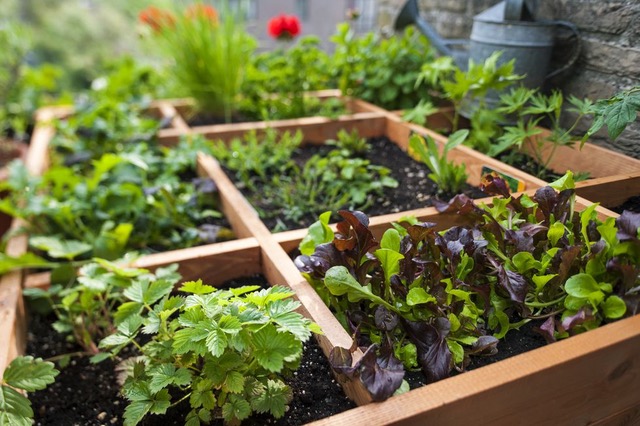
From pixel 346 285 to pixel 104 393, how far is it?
1.99ft

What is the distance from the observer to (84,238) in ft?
5.02

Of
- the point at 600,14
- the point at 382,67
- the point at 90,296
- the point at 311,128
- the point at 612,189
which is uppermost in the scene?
the point at 600,14

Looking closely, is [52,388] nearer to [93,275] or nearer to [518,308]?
[93,275]

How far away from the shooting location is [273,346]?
74 cm

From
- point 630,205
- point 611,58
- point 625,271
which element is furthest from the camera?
point 611,58

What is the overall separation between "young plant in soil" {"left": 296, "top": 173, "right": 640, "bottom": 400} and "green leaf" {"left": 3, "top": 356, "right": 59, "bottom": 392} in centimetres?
49

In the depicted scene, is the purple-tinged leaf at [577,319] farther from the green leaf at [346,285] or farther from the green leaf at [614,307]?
the green leaf at [346,285]

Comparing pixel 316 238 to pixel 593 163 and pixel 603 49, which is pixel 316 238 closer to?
pixel 593 163

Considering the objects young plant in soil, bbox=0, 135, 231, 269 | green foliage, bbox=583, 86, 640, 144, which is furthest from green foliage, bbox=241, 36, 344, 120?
green foliage, bbox=583, 86, 640, 144

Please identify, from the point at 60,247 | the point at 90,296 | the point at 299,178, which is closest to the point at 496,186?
the point at 299,178

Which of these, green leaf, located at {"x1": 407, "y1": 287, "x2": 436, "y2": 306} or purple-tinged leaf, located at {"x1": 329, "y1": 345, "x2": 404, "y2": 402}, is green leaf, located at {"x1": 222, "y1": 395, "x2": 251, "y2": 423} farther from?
green leaf, located at {"x1": 407, "y1": 287, "x2": 436, "y2": 306}

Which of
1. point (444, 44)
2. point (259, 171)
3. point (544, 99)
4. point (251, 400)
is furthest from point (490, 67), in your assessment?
point (251, 400)

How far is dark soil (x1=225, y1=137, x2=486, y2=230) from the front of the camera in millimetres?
1487

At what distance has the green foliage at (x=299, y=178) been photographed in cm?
156
